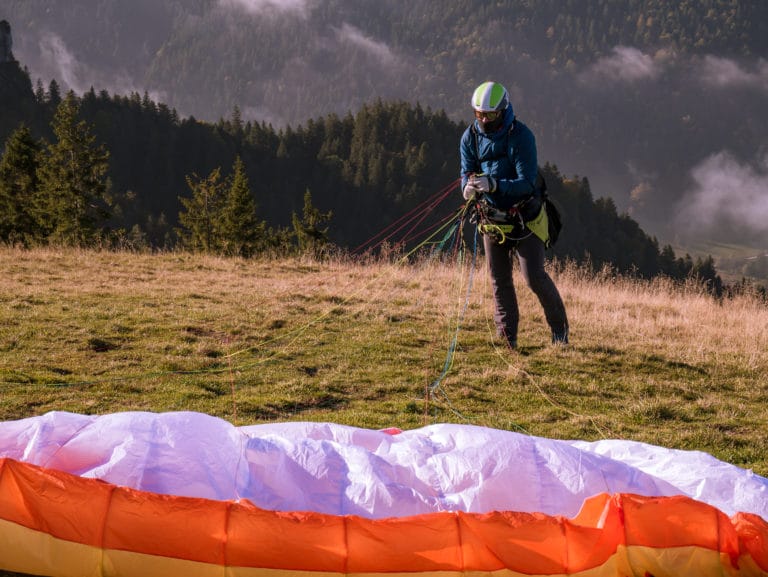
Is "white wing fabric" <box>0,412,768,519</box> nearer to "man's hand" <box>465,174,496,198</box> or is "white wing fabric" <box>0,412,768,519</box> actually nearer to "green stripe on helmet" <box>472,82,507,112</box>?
"man's hand" <box>465,174,496,198</box>

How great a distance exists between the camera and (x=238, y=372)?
25.0 ft

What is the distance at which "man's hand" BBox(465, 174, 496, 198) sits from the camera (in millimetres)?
7137

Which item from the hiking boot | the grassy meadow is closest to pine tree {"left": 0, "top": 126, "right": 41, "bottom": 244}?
the grassy meadow

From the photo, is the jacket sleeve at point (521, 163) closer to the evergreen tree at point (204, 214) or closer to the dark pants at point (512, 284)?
the dark pants at point (512, 284)

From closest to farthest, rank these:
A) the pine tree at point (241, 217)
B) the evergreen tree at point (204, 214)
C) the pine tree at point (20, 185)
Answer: the pine tree at point (20, 185) → the pine tree at point (241, 217) → the evergreen tree at point (204, 214)

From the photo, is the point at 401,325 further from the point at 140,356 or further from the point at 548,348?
the point at 140,356

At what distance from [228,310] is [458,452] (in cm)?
672

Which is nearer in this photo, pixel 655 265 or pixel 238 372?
pixel 238 372

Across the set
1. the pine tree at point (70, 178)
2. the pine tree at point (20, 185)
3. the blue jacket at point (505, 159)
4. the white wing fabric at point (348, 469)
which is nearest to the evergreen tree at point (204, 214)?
the pine tree at point (20, 185)

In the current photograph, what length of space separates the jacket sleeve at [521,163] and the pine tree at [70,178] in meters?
34.5

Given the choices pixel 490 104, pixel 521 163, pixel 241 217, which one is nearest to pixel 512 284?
pixel 521 163

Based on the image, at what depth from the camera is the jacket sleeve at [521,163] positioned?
287 inches

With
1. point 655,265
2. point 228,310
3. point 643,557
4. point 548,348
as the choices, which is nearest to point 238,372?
point 228,310

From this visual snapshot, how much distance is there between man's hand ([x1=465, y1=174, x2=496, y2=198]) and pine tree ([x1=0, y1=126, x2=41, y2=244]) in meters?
39.1
